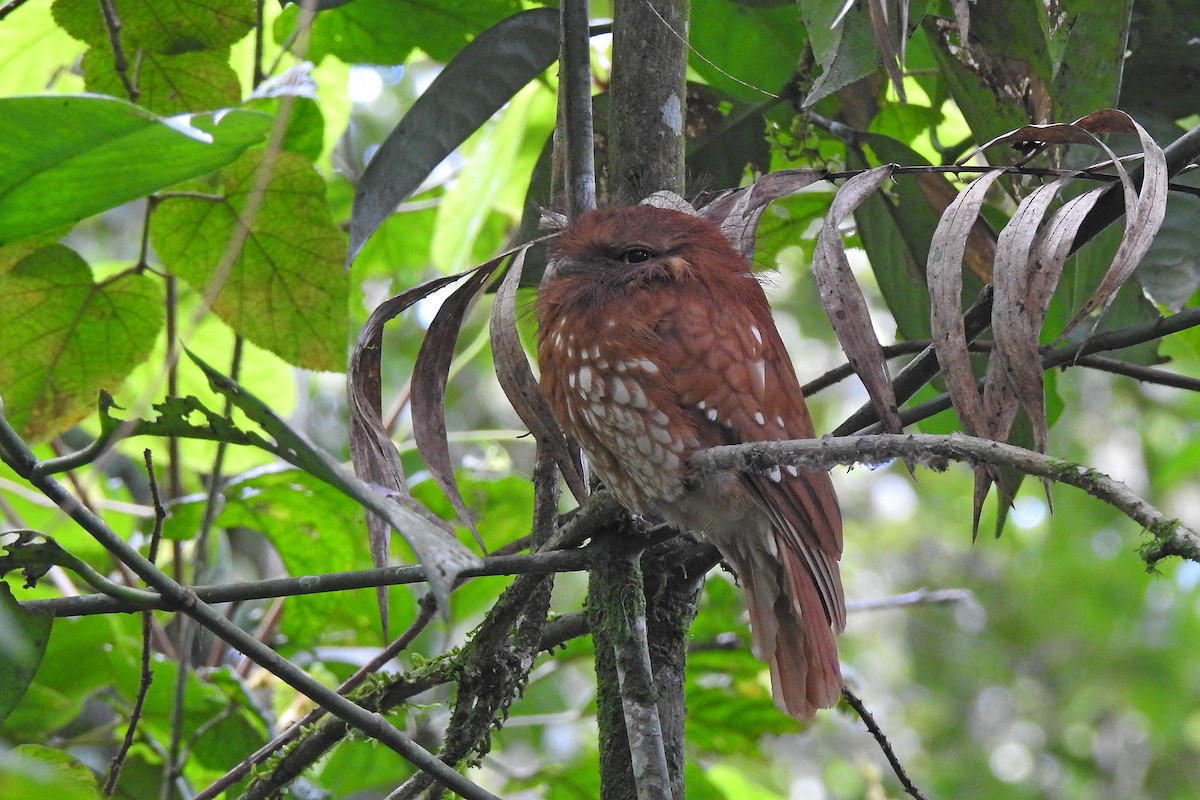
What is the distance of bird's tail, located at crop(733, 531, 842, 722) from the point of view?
5.47ft

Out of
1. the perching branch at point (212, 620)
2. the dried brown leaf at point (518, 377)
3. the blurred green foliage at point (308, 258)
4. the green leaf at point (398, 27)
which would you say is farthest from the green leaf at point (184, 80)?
the perching branch at point (212, 620)

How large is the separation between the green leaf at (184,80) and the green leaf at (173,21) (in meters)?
0.07

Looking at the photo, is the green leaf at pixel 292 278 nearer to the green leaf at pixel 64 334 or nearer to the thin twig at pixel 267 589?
the green leaf at pixel 64 334

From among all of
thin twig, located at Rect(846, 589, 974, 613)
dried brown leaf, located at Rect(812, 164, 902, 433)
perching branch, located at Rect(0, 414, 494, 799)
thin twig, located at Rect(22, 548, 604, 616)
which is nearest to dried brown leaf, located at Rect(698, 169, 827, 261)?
dried brown leaf, located at Rect(812, 164, 902, 433)

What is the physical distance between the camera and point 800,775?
11.8m

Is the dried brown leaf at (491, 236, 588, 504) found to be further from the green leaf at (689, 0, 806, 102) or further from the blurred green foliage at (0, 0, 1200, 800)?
the green leaf at (689, 0, 806, 102)

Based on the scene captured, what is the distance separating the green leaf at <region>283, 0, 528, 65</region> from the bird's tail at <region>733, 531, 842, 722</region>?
1.19m

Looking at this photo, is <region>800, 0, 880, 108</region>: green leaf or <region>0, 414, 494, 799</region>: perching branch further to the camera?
<region>800, 0, 880, 108</region>: green leaf

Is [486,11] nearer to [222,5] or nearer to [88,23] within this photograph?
[222,5]

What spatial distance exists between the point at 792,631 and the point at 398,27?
4.58ft

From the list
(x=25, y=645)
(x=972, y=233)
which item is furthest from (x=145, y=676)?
(x=972, y=233)

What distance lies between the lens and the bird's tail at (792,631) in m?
1.67

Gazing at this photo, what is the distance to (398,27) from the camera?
217cm

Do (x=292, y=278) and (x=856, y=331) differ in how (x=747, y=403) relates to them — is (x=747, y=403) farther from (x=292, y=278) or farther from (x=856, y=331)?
(x=292, y=278)
